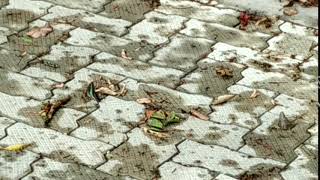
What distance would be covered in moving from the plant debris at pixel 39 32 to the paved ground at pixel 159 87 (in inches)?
0.7

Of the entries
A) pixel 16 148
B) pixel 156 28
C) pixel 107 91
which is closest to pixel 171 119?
pixel 107 91

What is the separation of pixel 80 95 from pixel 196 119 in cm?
84

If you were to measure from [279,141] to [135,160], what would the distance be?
3.12 feet

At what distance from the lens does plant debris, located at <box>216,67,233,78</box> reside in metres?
6.15

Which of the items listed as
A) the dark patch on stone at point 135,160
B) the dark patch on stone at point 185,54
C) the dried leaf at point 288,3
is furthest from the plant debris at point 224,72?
the dried leaf at point 288,3

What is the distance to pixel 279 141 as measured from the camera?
5.31 metres

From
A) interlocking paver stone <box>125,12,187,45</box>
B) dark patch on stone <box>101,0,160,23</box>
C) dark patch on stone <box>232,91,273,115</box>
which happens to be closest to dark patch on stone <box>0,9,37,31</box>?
dark patch on stone <box>101,0,160,23</box>

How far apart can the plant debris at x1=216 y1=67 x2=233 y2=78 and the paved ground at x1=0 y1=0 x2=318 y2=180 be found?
0.5 inches

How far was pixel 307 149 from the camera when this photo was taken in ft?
17.2

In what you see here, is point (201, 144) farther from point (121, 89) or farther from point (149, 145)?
point (121, 89)

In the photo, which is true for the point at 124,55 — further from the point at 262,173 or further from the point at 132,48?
the point at 262,173

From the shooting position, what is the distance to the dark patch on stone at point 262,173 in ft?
16.1

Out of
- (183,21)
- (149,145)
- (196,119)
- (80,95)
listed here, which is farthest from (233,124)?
(183,21)

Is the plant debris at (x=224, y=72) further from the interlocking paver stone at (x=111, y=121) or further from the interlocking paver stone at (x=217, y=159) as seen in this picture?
the interlocking paver stone at (x=217, y=159)
